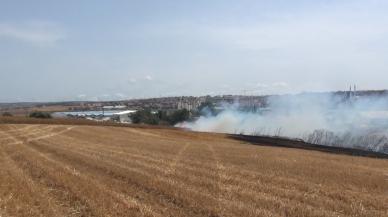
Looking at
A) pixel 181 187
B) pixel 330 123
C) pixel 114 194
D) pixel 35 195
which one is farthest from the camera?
pixel 330 123

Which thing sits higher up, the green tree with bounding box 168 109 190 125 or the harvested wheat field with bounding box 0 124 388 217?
the harvested wheat field with bounding box 0 124 388 217

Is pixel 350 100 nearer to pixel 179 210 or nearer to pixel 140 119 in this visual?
pixel 140 119

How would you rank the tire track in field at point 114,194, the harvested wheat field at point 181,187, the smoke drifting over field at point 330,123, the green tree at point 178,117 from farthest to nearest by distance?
the green tree at point 178,117 < the smoke drifting over field at point 330,123 < the harvested wheat field at point 181,187 < the tire track in field at point 114,194

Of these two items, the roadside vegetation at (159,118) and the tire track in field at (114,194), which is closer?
the tire track in field at (114,194)

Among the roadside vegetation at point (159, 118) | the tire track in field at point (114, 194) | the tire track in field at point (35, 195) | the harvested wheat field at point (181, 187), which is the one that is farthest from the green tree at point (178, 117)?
the tire track in field at point (35, 195)

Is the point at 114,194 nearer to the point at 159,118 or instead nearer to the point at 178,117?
the point at 178,117

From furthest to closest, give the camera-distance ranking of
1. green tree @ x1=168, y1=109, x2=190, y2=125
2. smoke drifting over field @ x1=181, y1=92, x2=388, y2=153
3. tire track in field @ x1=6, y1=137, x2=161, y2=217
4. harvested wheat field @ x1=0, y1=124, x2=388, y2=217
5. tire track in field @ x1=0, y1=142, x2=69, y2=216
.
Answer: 1. green tree @ x1=168, y1=109, x2=190, y2=125
2. smoke drifting over field @ x1=181, y1=92, x2=388, y2=153
3. harvested wheat field @ x1=0, y1=124, x2=388, y2=217
4. tire track in field @ x1=0, y1=142, x2=69, y2=216
5. tire track in field @ x1=6, y1=137, x2=161, y2=217

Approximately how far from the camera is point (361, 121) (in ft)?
282

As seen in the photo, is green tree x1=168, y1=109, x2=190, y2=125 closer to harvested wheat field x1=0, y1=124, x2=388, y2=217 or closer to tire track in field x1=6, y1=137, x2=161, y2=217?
harvested wheat field x1=0, y1=124, x2=388, y2=217

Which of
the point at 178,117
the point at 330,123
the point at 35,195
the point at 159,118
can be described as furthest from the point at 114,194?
the point at 159,118

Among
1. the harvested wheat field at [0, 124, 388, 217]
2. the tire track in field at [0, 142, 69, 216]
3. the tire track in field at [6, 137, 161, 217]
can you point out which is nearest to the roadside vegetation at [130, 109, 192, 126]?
the harvested wheat field at [0, 124, 388, 217]

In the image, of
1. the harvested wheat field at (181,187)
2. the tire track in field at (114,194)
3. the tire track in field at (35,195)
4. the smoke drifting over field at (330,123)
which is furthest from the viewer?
the smoke drifting over field at (330,123)

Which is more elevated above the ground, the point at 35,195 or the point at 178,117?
the point at 35,195

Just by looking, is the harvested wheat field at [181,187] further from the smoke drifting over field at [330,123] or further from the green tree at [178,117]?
the green tree at [178,117]
